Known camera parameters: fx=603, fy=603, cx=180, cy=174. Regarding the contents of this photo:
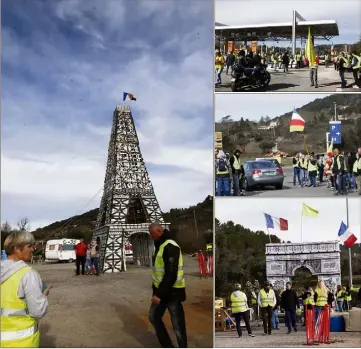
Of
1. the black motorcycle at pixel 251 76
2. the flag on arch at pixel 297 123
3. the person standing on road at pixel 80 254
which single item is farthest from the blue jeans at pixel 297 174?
the person standing on road at pixel 80 254

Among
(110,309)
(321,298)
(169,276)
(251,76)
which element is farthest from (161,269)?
(251,76)

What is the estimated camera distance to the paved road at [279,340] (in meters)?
5.52

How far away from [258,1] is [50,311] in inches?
143

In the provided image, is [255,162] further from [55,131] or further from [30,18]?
[30,18]

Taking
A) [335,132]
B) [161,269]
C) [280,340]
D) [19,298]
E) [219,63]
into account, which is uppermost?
[219,63]

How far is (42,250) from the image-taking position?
6.03 meters

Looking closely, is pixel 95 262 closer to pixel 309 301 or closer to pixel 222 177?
pixel 222 177

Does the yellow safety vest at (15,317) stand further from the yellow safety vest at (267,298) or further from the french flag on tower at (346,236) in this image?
the french flag on tower at (346,236)

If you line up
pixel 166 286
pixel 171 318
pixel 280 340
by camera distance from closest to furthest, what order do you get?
pixel 166 286, pixel 171 318, pixel 280 340

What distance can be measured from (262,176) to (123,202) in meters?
1.44

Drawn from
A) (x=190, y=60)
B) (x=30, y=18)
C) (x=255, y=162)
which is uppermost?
(x=30, y=18)

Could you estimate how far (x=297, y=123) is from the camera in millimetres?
6012

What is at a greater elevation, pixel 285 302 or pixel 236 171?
pixel 236 171

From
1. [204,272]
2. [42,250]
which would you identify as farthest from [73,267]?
[204,272]
